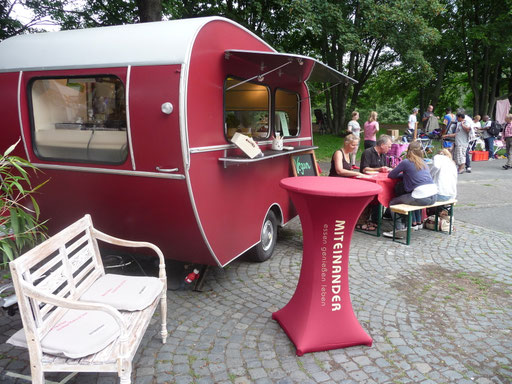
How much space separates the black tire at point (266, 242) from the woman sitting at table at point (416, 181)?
6.83 feet

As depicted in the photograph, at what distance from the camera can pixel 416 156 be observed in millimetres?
5965

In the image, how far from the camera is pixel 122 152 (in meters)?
3.65

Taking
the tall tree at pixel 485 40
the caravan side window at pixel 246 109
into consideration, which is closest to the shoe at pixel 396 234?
the caravan side window at pixel 246 109

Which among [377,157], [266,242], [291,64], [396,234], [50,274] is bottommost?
A: [396,234]

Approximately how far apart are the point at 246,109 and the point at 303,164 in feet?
5.15

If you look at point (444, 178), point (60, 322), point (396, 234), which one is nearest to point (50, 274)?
point (60, 322)

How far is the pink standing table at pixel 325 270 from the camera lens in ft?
10.0

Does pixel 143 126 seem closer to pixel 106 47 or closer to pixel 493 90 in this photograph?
pixel 106 47

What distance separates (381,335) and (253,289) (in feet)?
4.66

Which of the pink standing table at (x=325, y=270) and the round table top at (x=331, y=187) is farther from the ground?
the round table top at (x=331, y=187)

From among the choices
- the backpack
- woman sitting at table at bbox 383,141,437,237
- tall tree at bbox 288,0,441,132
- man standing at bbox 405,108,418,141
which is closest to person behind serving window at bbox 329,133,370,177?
woman sitting at table at bbox 383,141,437,237

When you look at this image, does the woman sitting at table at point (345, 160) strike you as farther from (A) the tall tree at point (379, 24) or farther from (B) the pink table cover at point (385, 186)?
(A) the tall tree at point (379, 24)

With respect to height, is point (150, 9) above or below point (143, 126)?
above

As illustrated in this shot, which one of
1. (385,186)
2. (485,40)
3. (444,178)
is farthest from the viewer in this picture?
(485,40)
